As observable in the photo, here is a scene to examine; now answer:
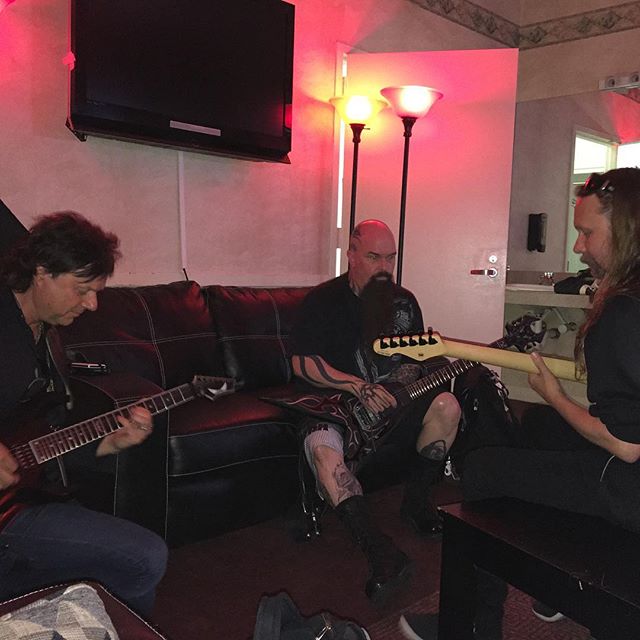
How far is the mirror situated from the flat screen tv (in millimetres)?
2070

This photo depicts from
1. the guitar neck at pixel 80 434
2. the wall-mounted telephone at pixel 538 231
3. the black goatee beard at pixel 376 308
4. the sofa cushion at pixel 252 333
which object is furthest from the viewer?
the wall-mounted telephone at pixel 538 231

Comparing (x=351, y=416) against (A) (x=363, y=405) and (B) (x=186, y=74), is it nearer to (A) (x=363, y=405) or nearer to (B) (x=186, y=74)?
(A) (x=363, y=405)

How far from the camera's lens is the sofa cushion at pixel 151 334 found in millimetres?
2170

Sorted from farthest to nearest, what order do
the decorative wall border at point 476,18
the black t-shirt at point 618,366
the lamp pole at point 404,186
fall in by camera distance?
the decorative wall border at point 476,18 → the lamp pole at point 404,186 → the black t-shirt at point 618,366

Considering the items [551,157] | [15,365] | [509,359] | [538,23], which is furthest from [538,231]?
[15,365]

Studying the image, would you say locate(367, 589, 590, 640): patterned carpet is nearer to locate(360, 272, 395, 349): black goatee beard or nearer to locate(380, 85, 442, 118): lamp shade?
locate(360, 272, 395, 349): black goatee beard

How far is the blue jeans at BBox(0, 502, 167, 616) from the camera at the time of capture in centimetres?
115

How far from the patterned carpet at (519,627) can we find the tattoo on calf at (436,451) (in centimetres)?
57

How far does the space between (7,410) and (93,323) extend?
88 cm

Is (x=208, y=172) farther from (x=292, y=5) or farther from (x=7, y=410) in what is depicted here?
(x=7, y=410)

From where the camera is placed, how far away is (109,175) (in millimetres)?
2660

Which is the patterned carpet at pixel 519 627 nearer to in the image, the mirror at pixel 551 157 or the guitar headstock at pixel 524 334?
the guitar headstock at pixel 524 334

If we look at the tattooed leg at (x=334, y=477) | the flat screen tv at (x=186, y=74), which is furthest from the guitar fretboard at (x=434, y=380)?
the flat screen tv at (x=186, y=74)

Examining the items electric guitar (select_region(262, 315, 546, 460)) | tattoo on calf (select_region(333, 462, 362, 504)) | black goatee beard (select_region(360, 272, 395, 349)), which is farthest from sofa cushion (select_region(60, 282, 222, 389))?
tattoo on calf (select_region(333, 462, 362, 504))
